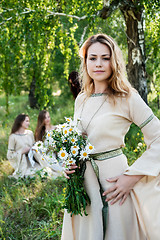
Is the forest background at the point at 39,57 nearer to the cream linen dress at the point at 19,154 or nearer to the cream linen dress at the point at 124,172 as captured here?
the cream linen dress at the point at 19,154

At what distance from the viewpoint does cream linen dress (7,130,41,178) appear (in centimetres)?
535

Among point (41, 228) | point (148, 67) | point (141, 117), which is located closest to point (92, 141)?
point (141, 117)

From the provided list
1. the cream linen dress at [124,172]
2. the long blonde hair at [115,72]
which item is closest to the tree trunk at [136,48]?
the long blonde hair at [115,72]

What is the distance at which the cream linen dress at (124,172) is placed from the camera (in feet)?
5.46

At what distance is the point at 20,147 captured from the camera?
218 inches

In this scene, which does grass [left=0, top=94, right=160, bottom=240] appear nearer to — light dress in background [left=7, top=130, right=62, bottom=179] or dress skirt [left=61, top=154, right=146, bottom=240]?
light dress in background [left=7, top=130, right=62, bottom=179]

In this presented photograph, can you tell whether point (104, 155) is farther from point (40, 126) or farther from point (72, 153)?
point (40, 126)

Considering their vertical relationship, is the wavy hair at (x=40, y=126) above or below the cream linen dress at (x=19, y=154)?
above

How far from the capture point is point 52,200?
355cm

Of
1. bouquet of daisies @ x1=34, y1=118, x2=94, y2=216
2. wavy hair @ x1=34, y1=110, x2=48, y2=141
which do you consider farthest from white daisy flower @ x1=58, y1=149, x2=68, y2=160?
wavy hair @ x1=34, y1=110, x2=48, y2=141

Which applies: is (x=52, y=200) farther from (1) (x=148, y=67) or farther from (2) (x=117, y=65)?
(1) (x=148, y=67)

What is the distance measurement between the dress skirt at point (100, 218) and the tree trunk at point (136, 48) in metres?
3.36

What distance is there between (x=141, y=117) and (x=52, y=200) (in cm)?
226

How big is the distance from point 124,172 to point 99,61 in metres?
0.73
